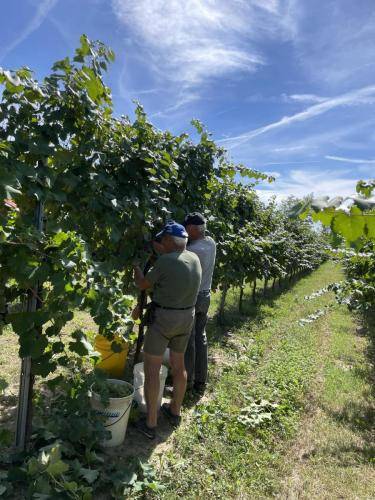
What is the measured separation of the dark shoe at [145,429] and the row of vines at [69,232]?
1.66 feet

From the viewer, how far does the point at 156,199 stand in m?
4.39

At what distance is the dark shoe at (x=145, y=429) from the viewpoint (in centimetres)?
369

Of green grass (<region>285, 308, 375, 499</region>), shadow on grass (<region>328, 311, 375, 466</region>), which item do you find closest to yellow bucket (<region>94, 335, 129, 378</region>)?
green grass (<region>285, 308, 375, 499</region>)

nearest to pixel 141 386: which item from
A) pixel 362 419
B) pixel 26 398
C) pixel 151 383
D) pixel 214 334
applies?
pixel 151 383

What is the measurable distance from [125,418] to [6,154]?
2.37 metres

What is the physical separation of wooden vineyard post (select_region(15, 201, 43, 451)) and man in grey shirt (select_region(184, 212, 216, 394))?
76.3 inches

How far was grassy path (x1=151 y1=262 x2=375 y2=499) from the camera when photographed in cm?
330

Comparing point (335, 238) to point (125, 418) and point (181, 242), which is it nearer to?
point (181, 242)

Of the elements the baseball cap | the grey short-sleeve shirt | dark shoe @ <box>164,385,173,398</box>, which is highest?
the baseball cap

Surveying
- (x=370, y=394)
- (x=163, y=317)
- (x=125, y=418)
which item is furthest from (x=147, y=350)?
(x=370, y=394)

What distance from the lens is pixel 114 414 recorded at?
3.36m

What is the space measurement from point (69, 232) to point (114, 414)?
5.66ft

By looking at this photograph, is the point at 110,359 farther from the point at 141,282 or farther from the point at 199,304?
the point at 141,282

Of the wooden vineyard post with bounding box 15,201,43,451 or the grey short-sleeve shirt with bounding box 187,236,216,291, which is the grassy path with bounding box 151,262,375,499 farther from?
the grey short-sleeve shirt with bounding box 187,236,216,291
